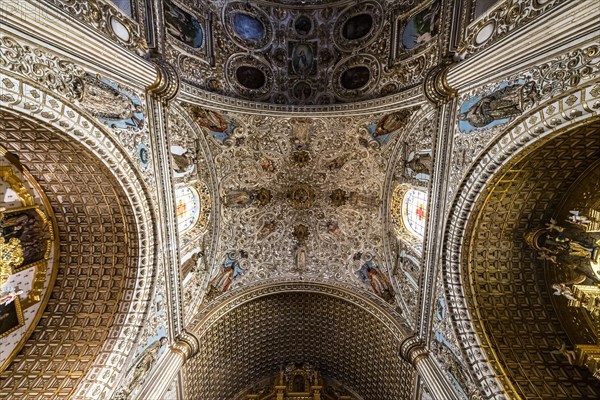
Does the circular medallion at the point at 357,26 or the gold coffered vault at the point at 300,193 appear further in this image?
the circular medallion at the point at 357,26

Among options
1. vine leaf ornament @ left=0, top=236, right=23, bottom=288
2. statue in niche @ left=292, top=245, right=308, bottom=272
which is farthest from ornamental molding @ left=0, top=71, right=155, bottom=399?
statue in niche @ left=292, top=245, right=308, bottom=272

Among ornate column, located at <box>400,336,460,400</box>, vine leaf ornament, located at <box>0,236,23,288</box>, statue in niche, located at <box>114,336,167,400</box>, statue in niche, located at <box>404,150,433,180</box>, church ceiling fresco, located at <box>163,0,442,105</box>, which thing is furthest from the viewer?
statue in niche, located at <box>404,150,433,180</box>

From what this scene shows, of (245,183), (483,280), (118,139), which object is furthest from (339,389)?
(118,139)

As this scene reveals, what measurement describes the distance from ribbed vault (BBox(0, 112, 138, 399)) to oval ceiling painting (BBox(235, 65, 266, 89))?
555 cm

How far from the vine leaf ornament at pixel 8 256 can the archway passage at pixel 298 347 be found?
5703 mm

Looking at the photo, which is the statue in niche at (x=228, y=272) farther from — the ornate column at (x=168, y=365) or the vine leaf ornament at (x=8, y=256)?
the vine leaf ornament at (x=8, y=256)

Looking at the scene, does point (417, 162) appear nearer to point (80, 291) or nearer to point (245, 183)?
point (245, 183)

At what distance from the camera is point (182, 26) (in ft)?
26.5

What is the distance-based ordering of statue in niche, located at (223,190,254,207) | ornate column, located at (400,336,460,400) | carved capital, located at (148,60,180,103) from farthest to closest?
1. statue in niche, located at (223,190,254,207)
2. ornate column, located at (400,336,460,400)
3. carved capital, located at (148,60,180,103)

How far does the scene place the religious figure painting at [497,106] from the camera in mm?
5090

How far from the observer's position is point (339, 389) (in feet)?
41.1

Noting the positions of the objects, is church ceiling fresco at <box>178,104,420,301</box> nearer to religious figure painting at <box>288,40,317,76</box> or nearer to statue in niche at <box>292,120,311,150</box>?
statue in niche at <box>292,120,311,150</box>

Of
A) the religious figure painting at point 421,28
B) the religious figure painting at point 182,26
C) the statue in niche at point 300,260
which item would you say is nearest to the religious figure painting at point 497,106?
the religious figure painting at point 421,28

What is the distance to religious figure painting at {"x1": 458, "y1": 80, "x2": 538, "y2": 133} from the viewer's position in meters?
5.09
